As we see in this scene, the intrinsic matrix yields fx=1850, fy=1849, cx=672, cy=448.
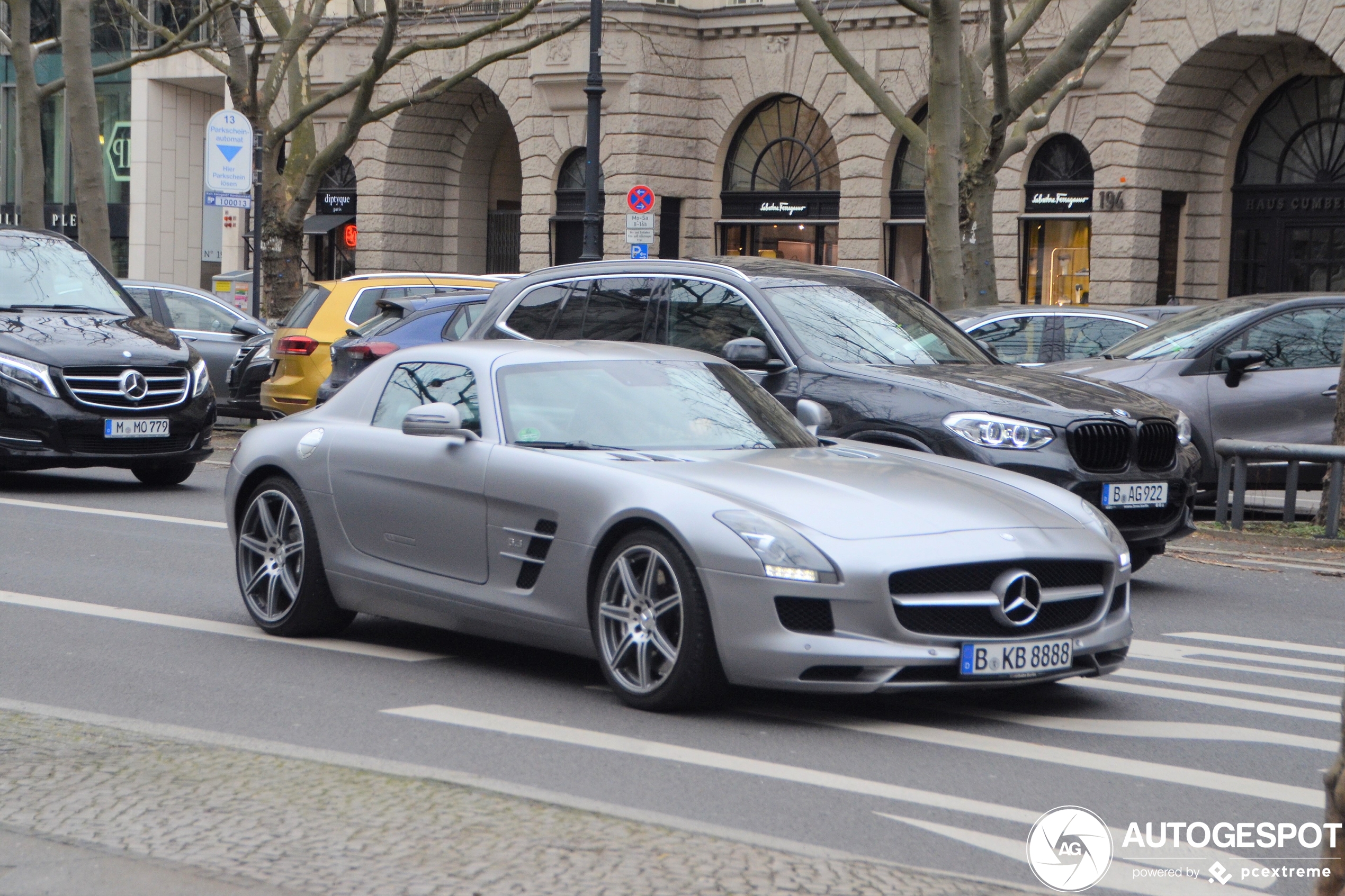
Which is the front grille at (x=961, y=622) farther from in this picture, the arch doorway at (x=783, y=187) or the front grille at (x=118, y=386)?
the arch doorway at (x=783, y=187)

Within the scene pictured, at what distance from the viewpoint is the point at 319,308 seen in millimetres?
17891

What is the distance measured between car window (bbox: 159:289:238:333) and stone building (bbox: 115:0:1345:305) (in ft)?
45.6

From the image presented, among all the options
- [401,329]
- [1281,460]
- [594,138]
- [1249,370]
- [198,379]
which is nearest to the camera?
[1281,460]

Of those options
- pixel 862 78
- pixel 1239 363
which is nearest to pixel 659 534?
pixel 1239 363

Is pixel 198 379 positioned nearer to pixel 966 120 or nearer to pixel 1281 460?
pixel 1281 460

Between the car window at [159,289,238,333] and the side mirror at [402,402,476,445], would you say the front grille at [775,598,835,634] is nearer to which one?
the side mirror at [402,402,476,445]

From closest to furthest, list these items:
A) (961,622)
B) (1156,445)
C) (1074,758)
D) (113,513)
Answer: (1074,758)
(961,622)
(1156,445)
(113,513)

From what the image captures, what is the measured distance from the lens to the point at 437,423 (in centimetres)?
736

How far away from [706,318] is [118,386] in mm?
5450

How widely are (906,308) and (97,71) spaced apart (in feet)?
65.2

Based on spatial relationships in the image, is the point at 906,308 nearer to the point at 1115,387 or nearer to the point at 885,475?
the point at 1115,387

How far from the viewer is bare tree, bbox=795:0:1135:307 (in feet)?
63.0

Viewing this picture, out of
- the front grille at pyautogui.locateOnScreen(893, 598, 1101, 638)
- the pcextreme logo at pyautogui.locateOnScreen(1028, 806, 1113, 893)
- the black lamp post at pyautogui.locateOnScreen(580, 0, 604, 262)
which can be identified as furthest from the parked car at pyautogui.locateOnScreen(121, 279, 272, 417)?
the pcextreme logo at pyautogui.locateOnScreen(1028, 806, 1113, 893)

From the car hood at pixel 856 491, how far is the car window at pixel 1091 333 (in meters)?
8.97
